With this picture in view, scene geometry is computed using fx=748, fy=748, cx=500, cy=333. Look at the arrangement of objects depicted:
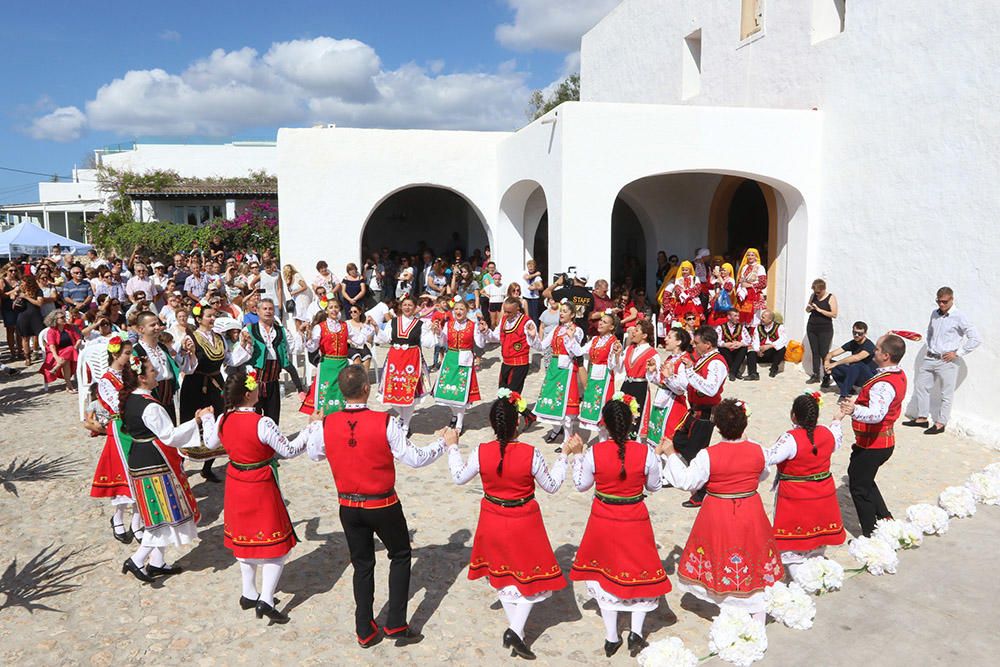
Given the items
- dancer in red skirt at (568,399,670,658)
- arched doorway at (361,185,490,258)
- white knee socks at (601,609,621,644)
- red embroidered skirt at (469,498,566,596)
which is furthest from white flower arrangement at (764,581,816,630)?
arched doorway at (361,185,490,258)

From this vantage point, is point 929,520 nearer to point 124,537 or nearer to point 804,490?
point 804,490

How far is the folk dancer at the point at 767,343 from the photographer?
425 inches

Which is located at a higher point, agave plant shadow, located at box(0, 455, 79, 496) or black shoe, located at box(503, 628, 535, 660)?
agave plant shadow, located at box(0, 455, 79, 496)

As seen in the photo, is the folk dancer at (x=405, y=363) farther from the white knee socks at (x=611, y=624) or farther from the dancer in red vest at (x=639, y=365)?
the white knee socks at (x=611, y=624)

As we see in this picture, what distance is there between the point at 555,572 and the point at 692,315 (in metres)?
7.64

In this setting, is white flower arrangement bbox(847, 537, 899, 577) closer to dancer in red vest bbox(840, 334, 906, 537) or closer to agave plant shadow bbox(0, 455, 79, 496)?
dancer in red vest bbox(840, 334, 906, 537)

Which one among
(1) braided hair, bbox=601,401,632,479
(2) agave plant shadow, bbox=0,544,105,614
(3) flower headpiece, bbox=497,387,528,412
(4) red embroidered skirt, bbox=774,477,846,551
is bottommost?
(2) agave plant shadow, bbox=0,544,105,614

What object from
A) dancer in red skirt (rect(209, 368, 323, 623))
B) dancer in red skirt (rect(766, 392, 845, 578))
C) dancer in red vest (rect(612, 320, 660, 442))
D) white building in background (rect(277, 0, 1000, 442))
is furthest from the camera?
white building in background (rect(277, 0, 1000, 442))

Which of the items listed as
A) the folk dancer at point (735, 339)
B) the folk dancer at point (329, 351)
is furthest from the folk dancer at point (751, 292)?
the folk dancer at point (329, 351)

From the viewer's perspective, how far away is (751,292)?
Result: 35.7 ft

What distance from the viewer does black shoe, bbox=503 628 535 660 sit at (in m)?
4.04

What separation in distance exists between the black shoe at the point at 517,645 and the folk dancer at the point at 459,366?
12.8 ft

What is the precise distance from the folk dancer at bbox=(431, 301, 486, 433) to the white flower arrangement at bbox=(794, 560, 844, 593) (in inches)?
163

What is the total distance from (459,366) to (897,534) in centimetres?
437
